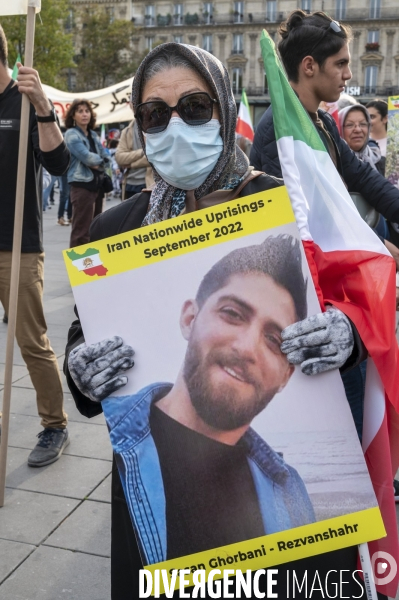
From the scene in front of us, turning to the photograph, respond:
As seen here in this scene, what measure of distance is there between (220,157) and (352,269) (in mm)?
430

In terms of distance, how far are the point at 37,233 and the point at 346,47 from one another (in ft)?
5.92

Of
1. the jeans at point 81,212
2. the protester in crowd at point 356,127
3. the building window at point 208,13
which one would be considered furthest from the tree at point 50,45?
the building window at point 208,13

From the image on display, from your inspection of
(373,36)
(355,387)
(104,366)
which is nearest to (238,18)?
(373,36)

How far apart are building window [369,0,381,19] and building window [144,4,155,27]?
71.5ft

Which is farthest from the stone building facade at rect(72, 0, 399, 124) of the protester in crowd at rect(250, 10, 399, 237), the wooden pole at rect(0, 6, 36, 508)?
the protester in crowd at rect(250, 10, 399, 237)

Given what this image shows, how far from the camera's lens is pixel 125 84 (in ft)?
42.4

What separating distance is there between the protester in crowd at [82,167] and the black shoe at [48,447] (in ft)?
13.6

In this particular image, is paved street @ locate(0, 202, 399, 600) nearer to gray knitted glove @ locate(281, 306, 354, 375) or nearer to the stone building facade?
gray knitted glove @ locate(281, 306, 354, 375)

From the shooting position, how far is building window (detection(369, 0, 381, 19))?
68394mm

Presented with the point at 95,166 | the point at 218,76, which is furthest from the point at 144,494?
the point at 95,166

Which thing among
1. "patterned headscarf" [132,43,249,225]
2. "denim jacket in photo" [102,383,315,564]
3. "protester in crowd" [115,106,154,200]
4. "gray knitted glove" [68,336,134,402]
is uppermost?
"patterned headscarf" [132,43,249,225]

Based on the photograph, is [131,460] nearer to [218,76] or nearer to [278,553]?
[278,553]

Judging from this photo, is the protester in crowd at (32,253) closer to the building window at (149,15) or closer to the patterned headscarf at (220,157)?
the patterned headscarf at (220,157)

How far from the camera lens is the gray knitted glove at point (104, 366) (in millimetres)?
1479
